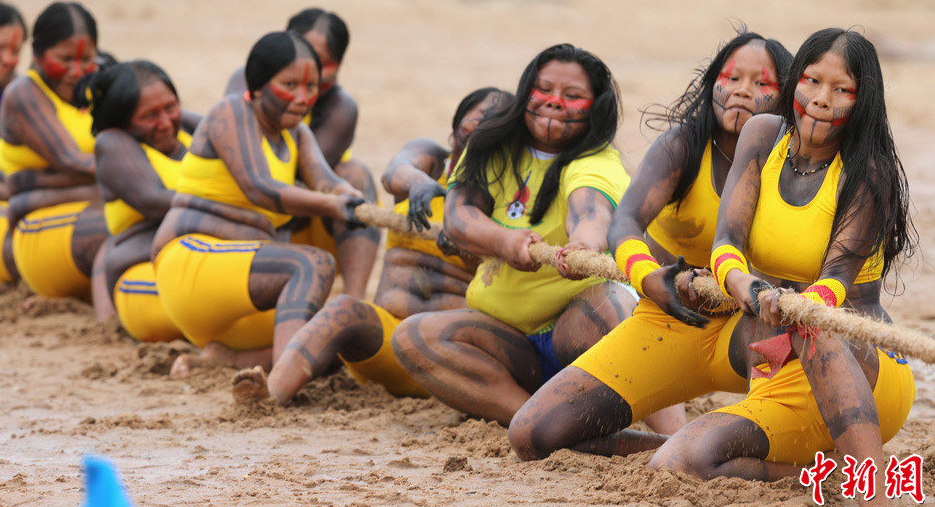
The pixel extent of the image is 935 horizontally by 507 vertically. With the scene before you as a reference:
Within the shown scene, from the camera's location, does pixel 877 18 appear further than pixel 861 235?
Yes

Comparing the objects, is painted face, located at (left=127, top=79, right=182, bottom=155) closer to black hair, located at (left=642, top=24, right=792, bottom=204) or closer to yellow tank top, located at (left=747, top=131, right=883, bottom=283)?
black hair, located at (left=642, top=24, right=792, bottom=204)

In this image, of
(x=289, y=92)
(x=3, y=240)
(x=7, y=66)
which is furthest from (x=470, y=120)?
(x=7, y=66)

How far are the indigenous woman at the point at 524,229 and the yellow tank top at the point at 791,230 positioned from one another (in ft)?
2.15

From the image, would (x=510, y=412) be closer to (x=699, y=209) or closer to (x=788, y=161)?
(x=699, y=209)

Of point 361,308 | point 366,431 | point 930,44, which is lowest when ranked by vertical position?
point 366,431

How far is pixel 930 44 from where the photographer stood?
16.2m

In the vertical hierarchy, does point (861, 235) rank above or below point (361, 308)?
above

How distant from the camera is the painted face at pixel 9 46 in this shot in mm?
6711

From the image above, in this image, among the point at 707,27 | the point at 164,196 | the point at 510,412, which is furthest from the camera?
the point at 707,27

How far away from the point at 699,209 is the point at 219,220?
2.11 meters

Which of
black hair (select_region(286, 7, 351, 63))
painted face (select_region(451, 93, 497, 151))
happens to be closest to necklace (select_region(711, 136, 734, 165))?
painted face (select_region(451, 93, 497, 151))

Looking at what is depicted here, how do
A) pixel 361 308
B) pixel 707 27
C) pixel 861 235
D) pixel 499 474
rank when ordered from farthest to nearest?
pixel 707 27 < pixel 361 308 < pixel 499 474 < pixel 861 235

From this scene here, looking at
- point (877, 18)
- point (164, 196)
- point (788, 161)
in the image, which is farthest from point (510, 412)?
point (877, 18)

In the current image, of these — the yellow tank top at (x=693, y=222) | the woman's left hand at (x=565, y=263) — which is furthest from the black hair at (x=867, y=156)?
the woman's left hand at (x=565, y=263)
